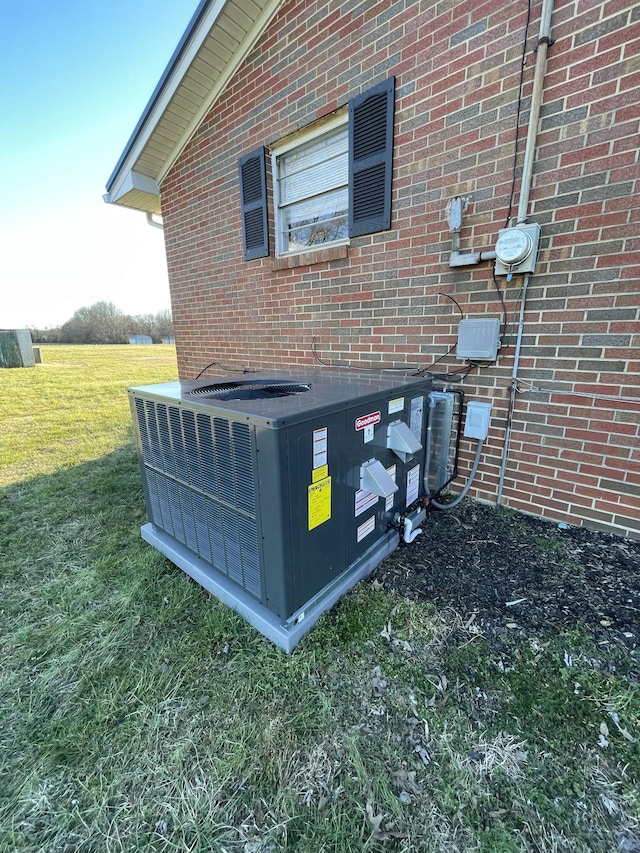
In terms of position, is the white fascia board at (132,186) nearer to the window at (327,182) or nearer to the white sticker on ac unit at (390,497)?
the window at (327,182)

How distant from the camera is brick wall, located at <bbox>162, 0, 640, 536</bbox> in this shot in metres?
1.86

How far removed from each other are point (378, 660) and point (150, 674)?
→ 3.00 feet

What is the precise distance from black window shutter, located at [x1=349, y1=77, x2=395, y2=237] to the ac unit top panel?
143 cm

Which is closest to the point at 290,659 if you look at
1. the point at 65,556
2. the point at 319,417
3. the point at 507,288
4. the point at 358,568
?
the point at 358,568

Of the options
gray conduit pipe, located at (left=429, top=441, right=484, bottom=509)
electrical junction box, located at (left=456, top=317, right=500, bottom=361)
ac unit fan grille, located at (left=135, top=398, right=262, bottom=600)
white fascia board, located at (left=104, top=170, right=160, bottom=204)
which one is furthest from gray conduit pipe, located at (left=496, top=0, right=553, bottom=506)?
white fascia board, located at (left=104, top=170, right=160, bottom=204)

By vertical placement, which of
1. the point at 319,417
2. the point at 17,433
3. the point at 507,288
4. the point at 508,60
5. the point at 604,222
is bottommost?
the point at 17,433

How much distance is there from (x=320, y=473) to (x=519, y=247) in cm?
176

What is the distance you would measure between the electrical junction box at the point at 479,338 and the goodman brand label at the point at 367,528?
1.30 meters

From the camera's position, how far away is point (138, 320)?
35500mm

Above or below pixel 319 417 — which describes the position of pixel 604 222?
above

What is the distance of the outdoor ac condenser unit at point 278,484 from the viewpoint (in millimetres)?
1342

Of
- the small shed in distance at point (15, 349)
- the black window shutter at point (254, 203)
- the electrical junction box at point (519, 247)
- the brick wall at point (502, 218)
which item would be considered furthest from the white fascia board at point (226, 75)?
the small shed in distance at point (15, 349)

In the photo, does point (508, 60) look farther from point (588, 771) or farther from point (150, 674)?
point (150, 674)

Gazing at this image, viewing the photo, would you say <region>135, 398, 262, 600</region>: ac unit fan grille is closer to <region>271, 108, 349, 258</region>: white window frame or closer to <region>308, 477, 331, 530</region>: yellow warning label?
<region>308, 477, 331, 530</region>: yellow warning label
